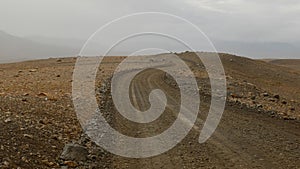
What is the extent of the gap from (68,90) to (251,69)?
2617 centimetres

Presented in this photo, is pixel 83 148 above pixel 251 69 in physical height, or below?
below

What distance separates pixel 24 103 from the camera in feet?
45.5

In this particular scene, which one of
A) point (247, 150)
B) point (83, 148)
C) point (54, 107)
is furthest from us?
point (54, 107)

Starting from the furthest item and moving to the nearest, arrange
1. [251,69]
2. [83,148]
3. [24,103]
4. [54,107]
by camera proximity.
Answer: [251,69] → [54,107] → [24,103] → [83,148]

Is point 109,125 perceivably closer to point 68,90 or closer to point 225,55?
point 68,90

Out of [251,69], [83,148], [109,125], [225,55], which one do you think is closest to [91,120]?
[109,125]

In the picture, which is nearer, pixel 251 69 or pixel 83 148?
pixel 83 148

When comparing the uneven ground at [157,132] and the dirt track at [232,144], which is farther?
the dirt track at [232,144]

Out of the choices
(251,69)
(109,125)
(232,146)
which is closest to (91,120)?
(109,125)

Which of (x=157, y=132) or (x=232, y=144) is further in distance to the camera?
(x=157, y=132)

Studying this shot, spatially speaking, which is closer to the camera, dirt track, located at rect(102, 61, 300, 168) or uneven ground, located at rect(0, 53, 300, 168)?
uneven ground, located at rect(0, 53, 300, 168)

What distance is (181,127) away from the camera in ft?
46.3

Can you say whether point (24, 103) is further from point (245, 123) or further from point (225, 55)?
point (225, 55)

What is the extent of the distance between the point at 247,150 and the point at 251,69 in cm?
3255
